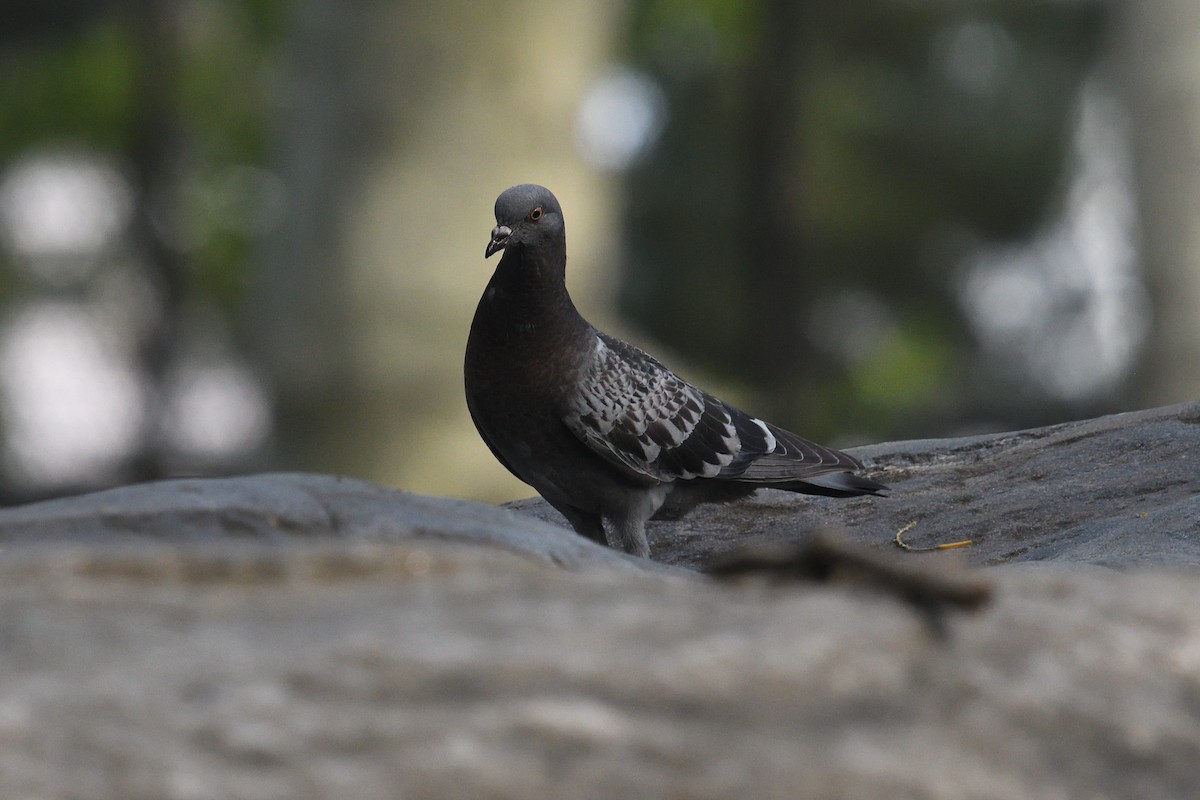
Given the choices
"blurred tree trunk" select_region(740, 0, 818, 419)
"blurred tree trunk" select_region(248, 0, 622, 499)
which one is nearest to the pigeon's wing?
"blurred tree trunk" select_region(248, 0, 622, 499)

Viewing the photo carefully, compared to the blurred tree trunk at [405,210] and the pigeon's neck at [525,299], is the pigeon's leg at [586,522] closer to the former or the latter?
the pigeon's neck at [525,299]

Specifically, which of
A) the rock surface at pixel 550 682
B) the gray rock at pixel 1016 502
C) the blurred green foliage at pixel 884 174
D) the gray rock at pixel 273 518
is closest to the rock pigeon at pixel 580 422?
the gray rock at pixel 1016 502

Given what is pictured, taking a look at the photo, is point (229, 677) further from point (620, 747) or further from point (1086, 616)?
point (1086, 616)

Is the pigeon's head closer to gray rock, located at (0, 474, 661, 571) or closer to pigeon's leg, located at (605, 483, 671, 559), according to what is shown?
pigeon's leg, located at (605, 483, 671, 559)

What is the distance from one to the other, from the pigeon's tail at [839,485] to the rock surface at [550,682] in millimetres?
2895

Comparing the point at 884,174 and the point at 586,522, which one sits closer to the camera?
the point at 586,522

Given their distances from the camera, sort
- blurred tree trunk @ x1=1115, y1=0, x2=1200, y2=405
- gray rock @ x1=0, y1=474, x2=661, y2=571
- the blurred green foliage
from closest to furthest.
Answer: gray rock @ x1=0, y1=474, x2=661, y2=571 < blurred tree trunk @ x1=1115, y1=0, x2=1200, y2=405 < the blurred green foliage

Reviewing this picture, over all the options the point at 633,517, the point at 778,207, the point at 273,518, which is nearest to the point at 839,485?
the point at 633,517

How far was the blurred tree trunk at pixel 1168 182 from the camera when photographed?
11.2m

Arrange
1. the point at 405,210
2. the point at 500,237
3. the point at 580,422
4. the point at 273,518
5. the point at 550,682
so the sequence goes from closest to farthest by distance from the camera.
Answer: the point at 550,682 < the point at 273,518 < the point at 500,237 < the point at 580,422 < the point at 405,210

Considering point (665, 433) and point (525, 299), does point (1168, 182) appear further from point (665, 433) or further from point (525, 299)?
point (525, 299)

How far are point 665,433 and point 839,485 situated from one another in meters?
0.60

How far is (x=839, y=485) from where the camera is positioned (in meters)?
4.97

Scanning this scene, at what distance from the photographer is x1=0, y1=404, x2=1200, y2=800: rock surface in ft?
5.13
